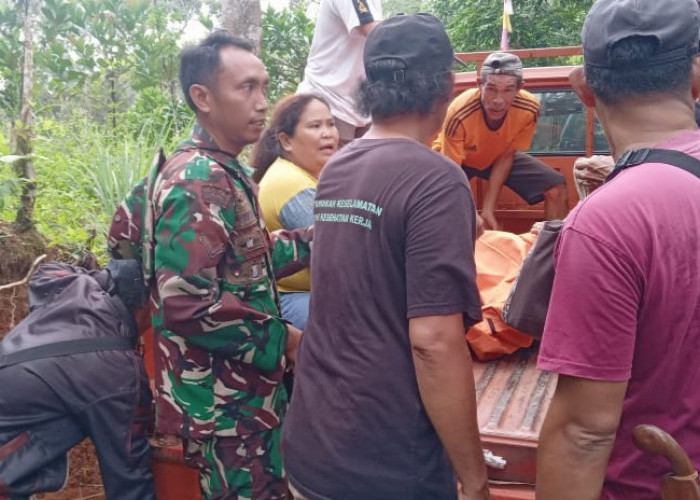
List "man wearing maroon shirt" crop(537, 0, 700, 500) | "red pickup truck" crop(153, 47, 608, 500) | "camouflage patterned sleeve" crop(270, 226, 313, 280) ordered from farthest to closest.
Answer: "camouflage patterned sleeve" crop(270, 226, 313, 280), "red pickup truck" crop(153, 47, 608, 500), "man wearing maroon shirt" crop(537, 0, 700, 500)

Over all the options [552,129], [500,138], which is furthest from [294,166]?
[552,129]

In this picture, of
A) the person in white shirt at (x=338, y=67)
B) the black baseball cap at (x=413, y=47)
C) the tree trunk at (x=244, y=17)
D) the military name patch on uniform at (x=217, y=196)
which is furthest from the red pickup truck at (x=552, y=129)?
the tree trunk at (x=244, y=17)

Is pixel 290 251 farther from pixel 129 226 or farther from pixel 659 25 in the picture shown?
pixel 659 25

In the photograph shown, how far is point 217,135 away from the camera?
7.41 ft

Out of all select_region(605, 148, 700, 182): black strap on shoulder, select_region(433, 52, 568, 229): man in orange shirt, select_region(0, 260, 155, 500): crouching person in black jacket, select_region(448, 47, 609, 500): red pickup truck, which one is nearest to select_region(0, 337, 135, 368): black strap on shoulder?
select_region(0, 260, 155, 500): crouching person in black jacket

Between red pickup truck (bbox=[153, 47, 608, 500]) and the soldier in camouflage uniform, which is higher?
the soldier in camouflage uniform

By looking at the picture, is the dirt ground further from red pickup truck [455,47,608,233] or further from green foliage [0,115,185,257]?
red pickup truck [455,47,608,233]

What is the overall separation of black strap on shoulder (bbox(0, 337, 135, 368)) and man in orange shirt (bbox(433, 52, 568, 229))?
243 cm

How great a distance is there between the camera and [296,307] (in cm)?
269

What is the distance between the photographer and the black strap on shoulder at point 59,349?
231cm

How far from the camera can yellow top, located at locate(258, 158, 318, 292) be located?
8.74 feet

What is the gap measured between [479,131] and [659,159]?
10.6 feet

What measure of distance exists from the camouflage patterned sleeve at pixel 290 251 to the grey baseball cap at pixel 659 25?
4.61 feet

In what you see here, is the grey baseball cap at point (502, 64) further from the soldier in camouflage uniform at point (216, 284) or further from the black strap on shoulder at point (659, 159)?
the black strap on shoulder at point (659, 159)
